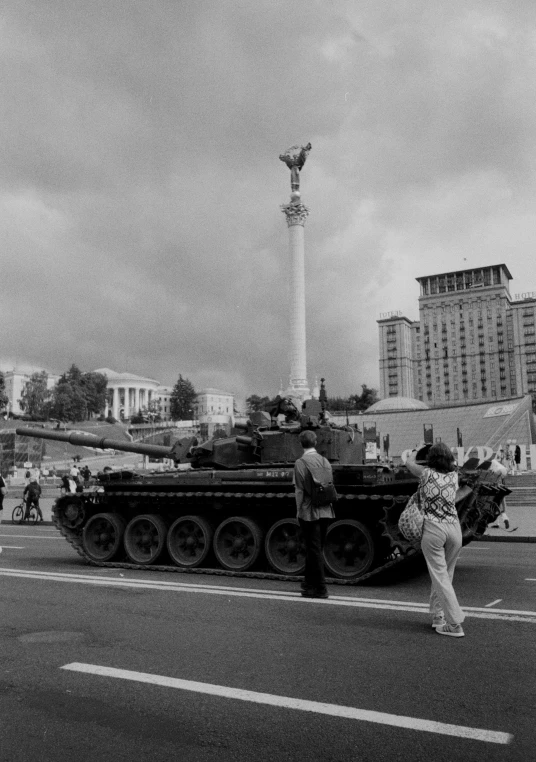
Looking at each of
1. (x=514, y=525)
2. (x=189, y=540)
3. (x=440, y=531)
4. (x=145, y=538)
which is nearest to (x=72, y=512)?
(x=145, y=538)

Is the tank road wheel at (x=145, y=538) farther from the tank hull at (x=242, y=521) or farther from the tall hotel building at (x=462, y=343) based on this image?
the tall hotel building at (x=462, y=343)

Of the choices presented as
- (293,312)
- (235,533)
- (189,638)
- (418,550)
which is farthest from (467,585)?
(293,312)

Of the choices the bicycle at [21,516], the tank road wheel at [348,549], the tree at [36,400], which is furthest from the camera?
the tree at [36,400]

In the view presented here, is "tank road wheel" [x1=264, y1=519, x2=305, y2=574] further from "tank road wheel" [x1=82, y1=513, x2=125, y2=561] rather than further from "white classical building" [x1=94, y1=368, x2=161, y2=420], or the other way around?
"white classical building" [x1=94, y1=368, x2=161, y2=420]

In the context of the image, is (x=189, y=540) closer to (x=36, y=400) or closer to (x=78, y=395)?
(x=78, y=395)

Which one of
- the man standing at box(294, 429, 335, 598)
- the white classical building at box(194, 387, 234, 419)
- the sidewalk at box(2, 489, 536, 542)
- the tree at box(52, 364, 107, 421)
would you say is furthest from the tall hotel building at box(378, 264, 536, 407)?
the man standing at box(294, 429, 335, 598)

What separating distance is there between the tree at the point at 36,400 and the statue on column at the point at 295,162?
77.0 meters

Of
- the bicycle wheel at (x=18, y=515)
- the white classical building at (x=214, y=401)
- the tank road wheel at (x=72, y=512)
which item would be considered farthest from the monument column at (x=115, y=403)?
the tank road wheel at (x=72, y=512)

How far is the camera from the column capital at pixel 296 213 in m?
79.0

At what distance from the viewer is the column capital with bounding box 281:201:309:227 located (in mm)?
79000

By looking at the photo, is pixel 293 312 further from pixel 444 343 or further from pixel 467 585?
pixel 444 343

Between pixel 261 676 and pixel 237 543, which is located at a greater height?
pixel 237 543

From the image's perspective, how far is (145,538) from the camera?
35.9 ft

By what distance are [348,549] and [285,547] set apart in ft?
3.06
